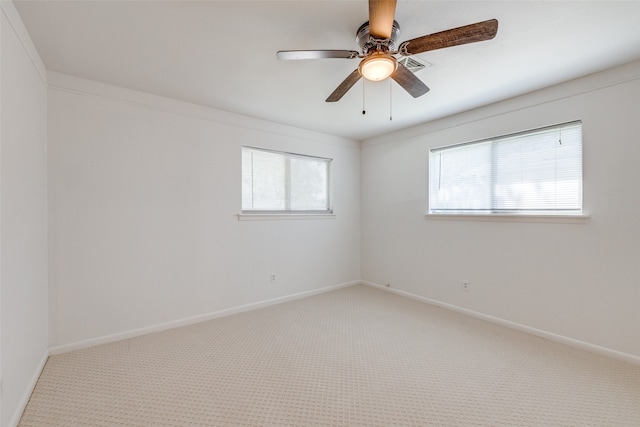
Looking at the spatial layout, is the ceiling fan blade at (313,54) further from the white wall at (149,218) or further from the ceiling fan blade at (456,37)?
the white wall at (149,218)

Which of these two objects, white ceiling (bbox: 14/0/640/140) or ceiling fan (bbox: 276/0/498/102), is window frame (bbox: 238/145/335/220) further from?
ceiling fan (bbox: 276/0/498/102)

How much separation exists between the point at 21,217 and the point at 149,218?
1.08 metres

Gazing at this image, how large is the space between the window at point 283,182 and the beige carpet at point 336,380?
1.55 m

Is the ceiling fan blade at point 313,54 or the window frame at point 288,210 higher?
the ceiling fan blade at point 313,54

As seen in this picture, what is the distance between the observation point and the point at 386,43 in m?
1.64

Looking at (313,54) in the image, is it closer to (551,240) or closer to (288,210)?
(288,210)

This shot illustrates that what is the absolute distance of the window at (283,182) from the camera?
359 centimetres

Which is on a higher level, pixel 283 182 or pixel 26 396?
pixel 283 182

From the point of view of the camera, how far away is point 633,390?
1938 mm

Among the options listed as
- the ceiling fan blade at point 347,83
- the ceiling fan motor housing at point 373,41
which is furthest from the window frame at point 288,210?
the ceiling fan motor housing at point 373,41

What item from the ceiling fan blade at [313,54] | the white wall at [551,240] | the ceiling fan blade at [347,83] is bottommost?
the white wall at [551,240]

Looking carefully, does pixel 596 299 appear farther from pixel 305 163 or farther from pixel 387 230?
pixel 305 163

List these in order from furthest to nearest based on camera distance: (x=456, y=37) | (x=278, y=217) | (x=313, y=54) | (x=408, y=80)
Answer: (x=278, y=217) < (x=408, y=80) < (x=313, y=54) < (x=456, y=37)

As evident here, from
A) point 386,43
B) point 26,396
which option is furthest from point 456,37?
point 26,396
